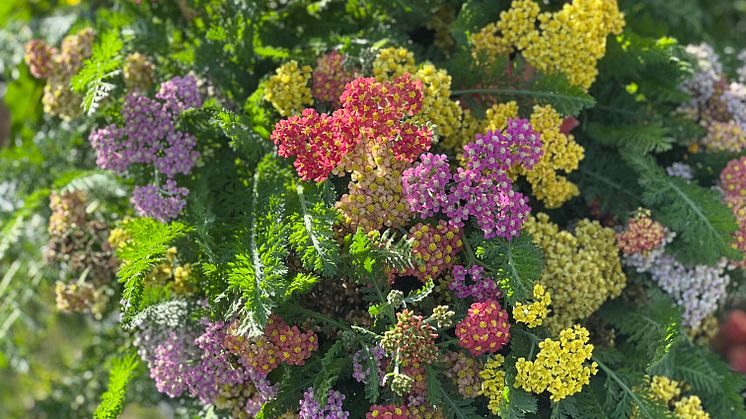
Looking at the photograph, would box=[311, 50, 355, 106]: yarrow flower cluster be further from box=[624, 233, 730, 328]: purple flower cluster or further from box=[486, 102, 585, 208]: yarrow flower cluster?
box=[624, 233, 730, 328]: purple flower cluster

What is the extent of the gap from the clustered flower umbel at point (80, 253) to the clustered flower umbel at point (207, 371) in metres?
0.24

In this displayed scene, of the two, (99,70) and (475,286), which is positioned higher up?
(99,70)

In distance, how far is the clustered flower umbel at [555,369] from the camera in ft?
3.39

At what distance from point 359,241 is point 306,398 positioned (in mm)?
236

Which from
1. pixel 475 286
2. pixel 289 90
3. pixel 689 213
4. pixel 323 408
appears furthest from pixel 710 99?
pixel 323 408

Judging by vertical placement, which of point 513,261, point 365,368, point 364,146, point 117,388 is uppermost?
point 364,146

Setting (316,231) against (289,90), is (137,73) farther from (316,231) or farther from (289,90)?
(316,231)

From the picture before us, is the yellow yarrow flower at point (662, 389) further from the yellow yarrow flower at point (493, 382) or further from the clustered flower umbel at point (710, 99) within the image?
the clustered flower umbel at point (710, 99)

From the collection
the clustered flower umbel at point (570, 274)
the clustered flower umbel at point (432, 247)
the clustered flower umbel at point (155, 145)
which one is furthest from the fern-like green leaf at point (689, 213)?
the clustered flower umbel at point (155, 145)

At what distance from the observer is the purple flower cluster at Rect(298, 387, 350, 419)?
1.06 m

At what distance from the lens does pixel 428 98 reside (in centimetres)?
120

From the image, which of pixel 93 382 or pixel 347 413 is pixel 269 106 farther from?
pixel 93 382

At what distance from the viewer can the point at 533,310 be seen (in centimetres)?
106

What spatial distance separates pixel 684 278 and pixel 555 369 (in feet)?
1.42
